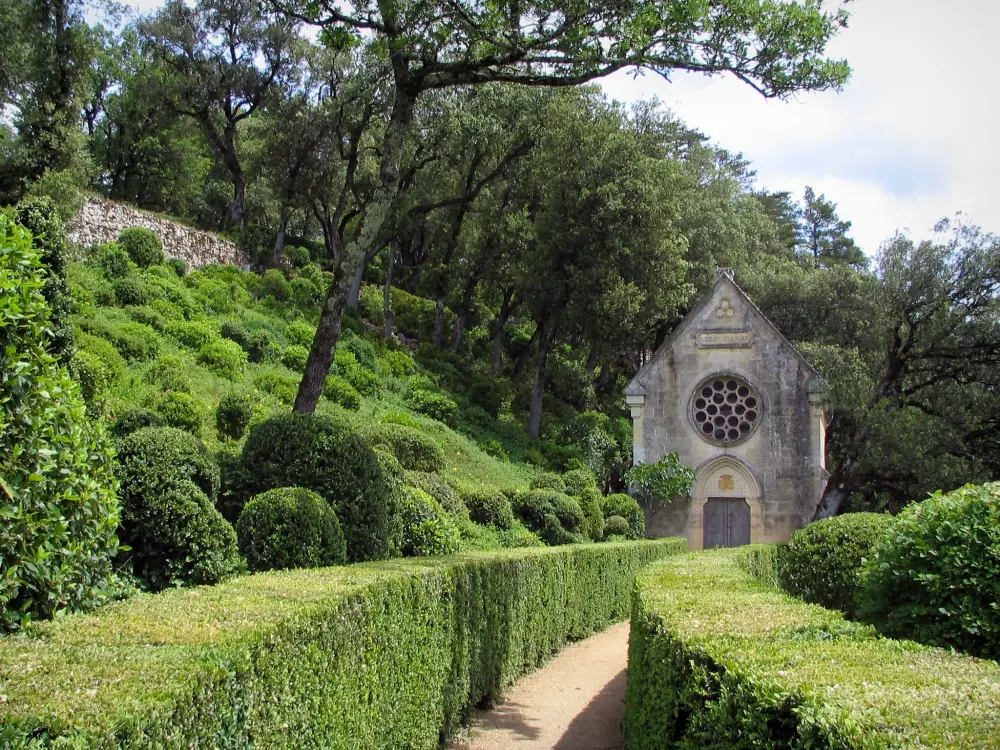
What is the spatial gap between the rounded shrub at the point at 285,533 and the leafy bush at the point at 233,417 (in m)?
8.43

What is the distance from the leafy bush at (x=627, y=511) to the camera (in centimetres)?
2500

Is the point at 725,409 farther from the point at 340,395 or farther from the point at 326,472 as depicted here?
the point at 326,472

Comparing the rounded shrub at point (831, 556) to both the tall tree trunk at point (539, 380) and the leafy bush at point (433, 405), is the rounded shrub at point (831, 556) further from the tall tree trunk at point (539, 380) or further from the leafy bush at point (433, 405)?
the tall tree trunk at point (539, 380)

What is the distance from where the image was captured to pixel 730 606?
6.69m

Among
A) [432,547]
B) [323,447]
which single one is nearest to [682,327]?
[432,547]

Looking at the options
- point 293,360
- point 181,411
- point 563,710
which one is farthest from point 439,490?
point 293,360

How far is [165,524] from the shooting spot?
7586 mm

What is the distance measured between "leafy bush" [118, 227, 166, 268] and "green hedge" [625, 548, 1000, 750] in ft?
77.7

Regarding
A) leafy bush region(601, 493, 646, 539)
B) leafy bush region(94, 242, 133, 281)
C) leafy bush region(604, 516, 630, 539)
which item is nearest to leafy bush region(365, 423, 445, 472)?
leafy bush region(604, 516, 630, 539)

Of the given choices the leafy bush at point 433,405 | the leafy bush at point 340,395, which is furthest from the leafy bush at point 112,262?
the leafy bush at point 433,405

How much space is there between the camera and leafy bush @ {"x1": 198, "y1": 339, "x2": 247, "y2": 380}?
21481 millimetres

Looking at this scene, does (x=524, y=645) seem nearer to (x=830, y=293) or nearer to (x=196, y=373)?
(x=196, y=373)

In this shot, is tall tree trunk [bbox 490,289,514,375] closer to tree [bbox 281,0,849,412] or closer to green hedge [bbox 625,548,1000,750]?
tree [bbox 281,0,849,412]

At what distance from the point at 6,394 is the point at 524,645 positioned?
8352 mm
